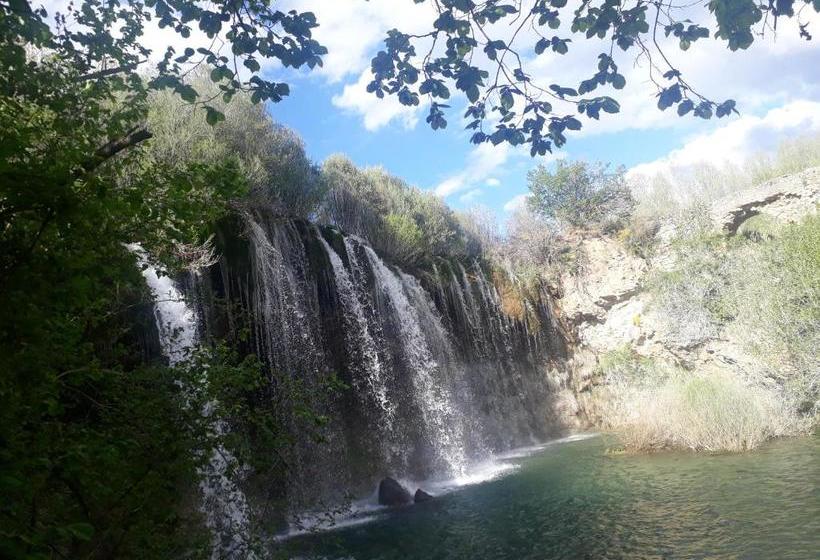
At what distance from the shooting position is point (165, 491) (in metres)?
3.92

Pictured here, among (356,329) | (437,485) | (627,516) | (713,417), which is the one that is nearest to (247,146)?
(356,329)

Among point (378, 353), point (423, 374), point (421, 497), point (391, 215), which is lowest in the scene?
point (421, 497)

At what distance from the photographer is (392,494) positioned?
12.4 meters

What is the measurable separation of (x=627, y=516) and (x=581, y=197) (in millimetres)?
18832

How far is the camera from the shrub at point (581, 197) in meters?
23.9

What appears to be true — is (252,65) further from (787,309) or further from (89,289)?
(787,309)

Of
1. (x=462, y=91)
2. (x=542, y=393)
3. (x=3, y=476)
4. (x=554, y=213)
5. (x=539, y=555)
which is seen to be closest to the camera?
(x=3, y=476)

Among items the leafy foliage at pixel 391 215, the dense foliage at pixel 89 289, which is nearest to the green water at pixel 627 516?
the dense foliage at pixel 89 289

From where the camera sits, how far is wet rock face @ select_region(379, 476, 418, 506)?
40.0ft

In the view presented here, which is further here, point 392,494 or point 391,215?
point 391,215

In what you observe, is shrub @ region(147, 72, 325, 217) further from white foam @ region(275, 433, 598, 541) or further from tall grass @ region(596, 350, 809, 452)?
tall grass @ region(596, 350, 809, 452)

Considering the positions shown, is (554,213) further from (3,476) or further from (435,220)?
(3,476)

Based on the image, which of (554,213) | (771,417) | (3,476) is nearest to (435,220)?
(554,213)

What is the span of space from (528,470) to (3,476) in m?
13.8
